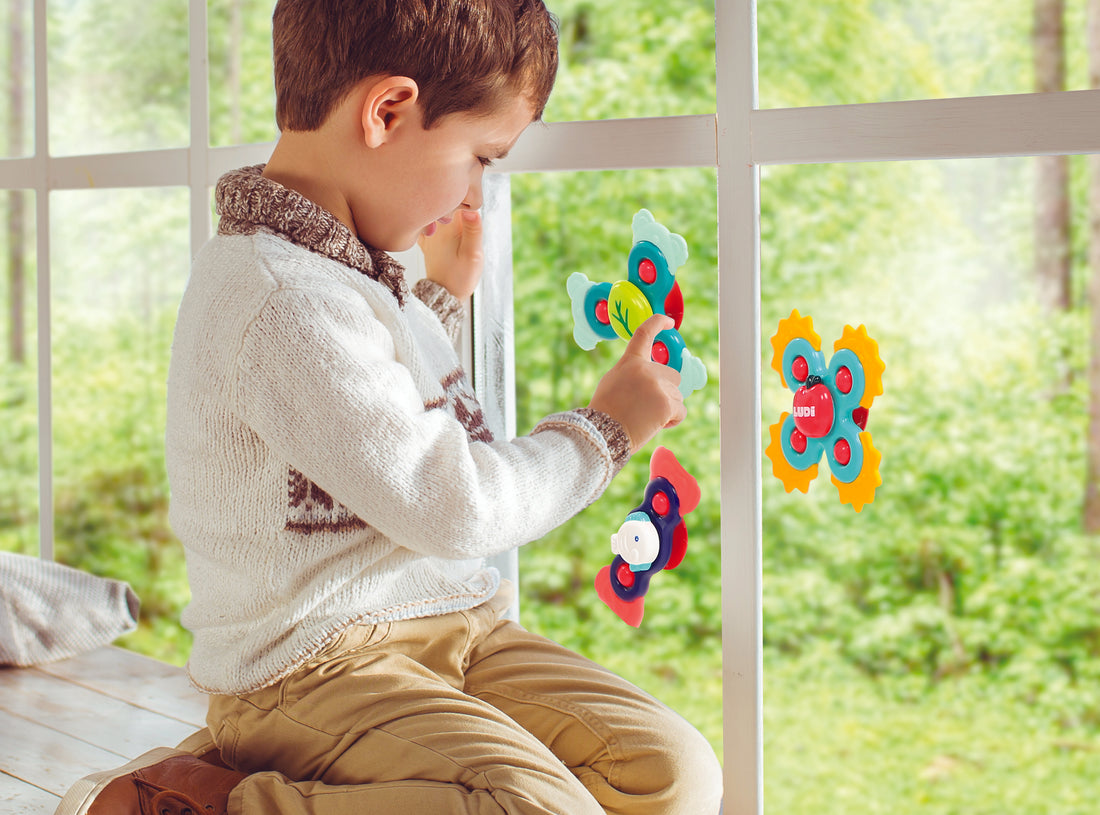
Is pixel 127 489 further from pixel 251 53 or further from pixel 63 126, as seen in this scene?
pixel 251 53

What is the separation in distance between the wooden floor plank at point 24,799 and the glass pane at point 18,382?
3.21 metres

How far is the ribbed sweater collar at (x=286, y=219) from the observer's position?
0.90 meters

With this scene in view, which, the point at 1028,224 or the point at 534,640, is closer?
the point at 534,640

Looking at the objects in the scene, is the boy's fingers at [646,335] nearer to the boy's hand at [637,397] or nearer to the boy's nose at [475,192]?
the boy's hand at [637,397]

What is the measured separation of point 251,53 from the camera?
4367 mm

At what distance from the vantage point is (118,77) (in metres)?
4.41

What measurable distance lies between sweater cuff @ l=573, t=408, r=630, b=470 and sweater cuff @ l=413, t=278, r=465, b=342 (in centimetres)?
29

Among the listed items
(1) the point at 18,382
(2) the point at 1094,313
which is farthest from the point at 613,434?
(1) the point at 18,382

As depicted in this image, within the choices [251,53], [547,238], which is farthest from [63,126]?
[547,238]

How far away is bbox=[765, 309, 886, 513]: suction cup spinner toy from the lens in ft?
3.06

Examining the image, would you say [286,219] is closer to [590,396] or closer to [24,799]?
[24,799]

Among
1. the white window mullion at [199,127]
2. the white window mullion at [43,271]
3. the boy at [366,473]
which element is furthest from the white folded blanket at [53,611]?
the boy at [366,473]

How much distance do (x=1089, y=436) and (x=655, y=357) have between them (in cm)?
270

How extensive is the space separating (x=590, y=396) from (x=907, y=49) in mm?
1537
